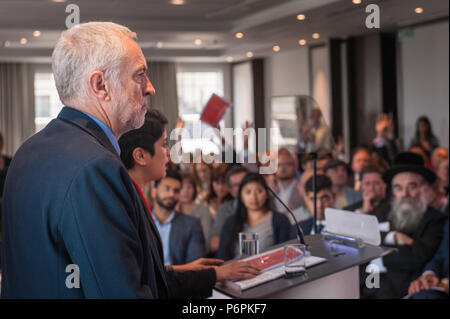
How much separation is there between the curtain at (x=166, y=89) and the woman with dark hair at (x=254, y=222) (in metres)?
7.92

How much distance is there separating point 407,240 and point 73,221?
2.63 m

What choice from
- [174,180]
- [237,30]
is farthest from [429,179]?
[237,30]

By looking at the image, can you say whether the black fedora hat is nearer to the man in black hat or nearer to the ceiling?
the man in black hat

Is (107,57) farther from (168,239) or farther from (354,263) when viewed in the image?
(168,239)

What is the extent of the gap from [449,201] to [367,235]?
2207 millimetres

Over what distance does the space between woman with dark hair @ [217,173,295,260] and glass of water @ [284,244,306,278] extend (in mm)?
1537

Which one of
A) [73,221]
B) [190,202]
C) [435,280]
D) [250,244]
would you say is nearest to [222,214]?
[190,202]

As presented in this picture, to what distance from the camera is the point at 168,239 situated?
3.52m

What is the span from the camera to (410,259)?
10.1ft

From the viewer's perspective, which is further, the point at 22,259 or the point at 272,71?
the point at 272,71

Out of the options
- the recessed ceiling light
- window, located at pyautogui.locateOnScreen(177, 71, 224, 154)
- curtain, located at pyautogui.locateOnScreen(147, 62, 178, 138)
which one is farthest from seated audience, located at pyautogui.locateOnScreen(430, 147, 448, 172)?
window, located at pyautogui.locateOnScreen(177, 71, 224, 154)

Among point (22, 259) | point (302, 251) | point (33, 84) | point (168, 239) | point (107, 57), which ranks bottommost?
point (168, 239)

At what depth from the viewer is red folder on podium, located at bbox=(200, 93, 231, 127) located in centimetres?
381

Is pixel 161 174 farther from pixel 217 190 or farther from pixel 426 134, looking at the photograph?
pixel 426 134
